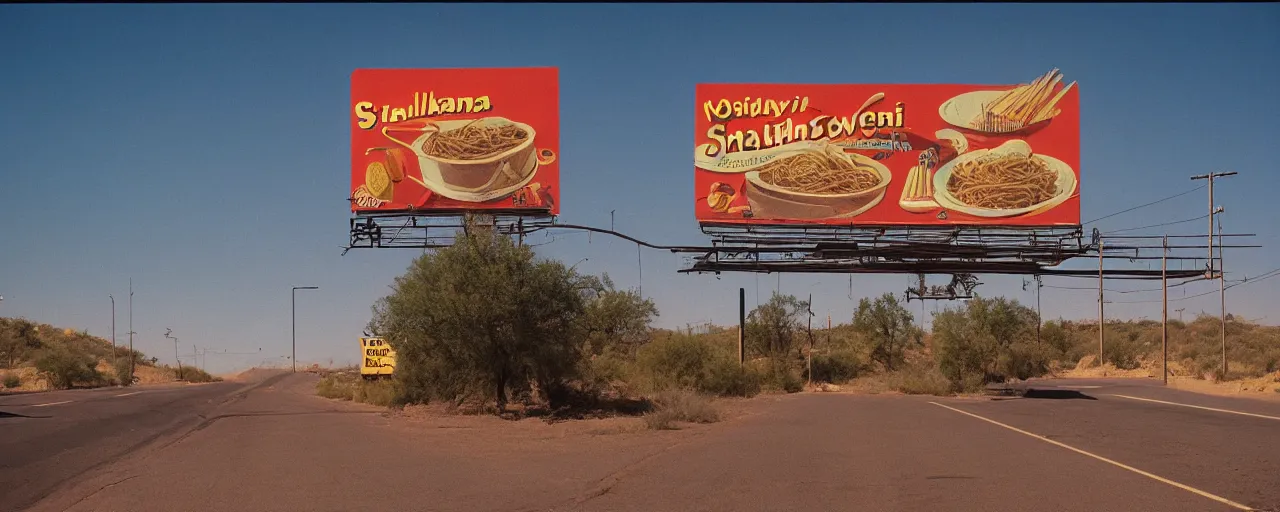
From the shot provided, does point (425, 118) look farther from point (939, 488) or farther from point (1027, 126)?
point (939, 488)

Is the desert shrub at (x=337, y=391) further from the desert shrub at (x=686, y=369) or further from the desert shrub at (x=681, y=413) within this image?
the desert shrub at (x=681, y=413)

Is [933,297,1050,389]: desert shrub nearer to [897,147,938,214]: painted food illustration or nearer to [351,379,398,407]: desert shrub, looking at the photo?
[897,147,938,214]: painted food illustration

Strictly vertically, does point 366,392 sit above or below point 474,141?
below

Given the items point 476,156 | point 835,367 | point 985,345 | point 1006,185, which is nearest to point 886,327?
point 835,367

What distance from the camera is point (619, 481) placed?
45.2 ft

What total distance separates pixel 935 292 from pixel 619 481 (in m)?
38.3

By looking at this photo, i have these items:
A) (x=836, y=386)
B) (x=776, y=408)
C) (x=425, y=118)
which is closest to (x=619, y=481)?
(x=776, y=408)

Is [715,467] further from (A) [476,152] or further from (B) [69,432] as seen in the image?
(A) [476,152]

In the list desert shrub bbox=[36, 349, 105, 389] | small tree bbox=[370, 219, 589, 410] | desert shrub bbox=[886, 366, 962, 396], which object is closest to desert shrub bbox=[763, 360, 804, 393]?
desert shrub bbox=[886, 366, 962, 396]

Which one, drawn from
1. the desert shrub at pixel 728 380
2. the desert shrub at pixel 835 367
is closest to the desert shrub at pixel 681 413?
the desert shrub at pixel 728 380

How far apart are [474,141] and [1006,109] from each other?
19.4m

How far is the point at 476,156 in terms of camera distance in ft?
110

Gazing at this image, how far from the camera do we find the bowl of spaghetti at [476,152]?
3309cm

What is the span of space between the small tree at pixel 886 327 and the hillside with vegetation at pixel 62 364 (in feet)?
147
